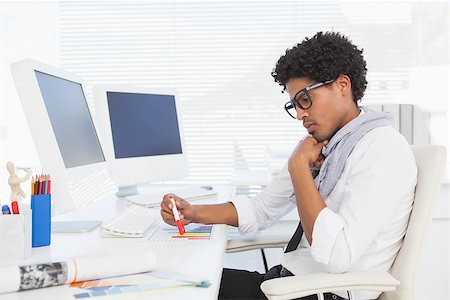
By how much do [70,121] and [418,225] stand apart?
100 centimetres

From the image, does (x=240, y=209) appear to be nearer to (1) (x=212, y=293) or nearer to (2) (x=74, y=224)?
(2) (x=74, y=224)

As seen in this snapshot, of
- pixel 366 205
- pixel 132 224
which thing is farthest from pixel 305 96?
pixel 132 224

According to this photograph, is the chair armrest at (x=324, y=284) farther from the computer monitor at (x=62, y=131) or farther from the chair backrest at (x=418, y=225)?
the computer monitor at (x=62, y=131)

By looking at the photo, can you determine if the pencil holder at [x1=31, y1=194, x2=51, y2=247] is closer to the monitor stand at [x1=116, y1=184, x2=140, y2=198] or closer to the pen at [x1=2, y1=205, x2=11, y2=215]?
the pen at [x1=2, y1=205, x2=11, y2=215]

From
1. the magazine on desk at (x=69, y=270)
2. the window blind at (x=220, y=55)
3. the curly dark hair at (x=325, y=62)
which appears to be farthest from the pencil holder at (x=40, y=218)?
the window blind at (x=220, y=55)

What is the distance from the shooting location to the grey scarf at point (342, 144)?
147cm

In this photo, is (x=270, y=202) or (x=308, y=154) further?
(x=270, y=202)

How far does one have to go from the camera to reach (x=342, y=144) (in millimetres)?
1491

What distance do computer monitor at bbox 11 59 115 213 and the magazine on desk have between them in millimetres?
387

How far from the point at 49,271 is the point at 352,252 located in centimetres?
68

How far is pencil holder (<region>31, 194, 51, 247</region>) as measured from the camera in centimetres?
127

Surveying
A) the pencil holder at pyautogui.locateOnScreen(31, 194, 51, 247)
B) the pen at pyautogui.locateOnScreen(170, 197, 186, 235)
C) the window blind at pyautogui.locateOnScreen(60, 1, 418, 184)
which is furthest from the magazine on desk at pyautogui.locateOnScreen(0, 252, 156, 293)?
the window blind at pyautogui.locateOnScreen(60, 1, 418, 184)

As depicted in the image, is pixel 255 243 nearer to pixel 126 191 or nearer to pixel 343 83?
pixel 343 83

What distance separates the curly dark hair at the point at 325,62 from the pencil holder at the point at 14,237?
81cm
